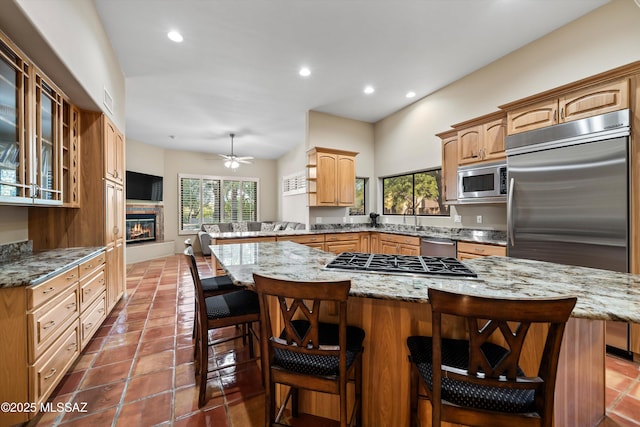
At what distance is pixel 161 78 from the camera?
3773mm

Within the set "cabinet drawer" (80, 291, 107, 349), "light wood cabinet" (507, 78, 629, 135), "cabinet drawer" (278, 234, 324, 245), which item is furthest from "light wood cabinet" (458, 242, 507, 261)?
"cabinet drawer" (80, 291, 107, 349)

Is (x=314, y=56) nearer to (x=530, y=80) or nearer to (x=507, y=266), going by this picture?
(x=530, y=80)

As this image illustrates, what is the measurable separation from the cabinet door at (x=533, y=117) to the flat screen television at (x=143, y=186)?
7.81 m

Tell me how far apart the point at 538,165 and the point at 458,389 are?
2.63 metres

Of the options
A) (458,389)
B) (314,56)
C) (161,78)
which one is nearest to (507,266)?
(458,389)

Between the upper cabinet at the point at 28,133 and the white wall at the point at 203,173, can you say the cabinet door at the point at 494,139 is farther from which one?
the white wall at the point at 203,173

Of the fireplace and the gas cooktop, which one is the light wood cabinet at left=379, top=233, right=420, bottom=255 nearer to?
the gas cooktop

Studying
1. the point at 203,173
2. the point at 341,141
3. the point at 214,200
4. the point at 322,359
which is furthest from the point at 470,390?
the point at 203,173

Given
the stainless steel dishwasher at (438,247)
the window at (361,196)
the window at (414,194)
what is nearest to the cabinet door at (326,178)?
the window at (361,196)

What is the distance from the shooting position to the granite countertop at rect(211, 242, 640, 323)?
1.01m

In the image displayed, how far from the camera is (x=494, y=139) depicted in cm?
321

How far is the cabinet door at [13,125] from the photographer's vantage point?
5.46ft

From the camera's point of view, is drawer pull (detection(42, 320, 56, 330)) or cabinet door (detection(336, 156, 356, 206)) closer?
drawer pull (detection(42, 320, 56, 330))

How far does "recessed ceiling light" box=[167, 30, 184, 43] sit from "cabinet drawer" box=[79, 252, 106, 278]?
2487 millimetres
